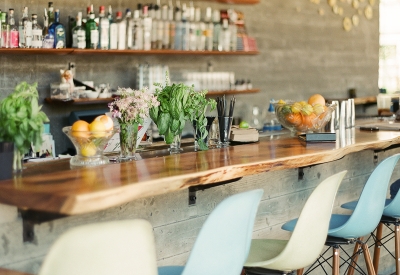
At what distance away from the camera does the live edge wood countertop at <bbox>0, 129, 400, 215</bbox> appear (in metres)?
1.90

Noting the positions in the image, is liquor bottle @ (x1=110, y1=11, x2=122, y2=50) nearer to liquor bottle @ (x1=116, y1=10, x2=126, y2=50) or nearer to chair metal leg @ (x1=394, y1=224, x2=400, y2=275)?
liquor bottle @ (x1=116, y1=10, x2=126, y2=50)

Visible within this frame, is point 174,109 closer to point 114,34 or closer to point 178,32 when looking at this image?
point 114,34

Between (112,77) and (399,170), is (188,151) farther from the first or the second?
(112,77)

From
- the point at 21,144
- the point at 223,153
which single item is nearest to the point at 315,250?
the point at 223,153

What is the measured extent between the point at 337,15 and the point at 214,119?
218 inches

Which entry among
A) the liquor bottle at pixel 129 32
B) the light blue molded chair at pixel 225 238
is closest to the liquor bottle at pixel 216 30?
the liquor bottle at pixel 129 32

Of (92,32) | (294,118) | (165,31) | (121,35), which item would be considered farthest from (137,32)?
(294,118)

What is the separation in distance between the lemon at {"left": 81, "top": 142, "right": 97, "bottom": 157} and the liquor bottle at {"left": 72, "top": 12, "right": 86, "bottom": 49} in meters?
2.60

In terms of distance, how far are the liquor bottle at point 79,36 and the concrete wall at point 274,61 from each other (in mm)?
222

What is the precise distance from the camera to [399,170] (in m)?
4.86

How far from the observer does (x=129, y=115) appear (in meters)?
2.90

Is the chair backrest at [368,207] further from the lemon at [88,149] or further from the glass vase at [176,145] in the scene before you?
the lemon at [88,149]

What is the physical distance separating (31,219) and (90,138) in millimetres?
546

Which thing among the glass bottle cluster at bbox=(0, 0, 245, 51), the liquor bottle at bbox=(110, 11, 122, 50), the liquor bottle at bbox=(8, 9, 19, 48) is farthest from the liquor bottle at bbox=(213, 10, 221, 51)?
the liquor bottle at bbox=(8, 9, 19, 48)
